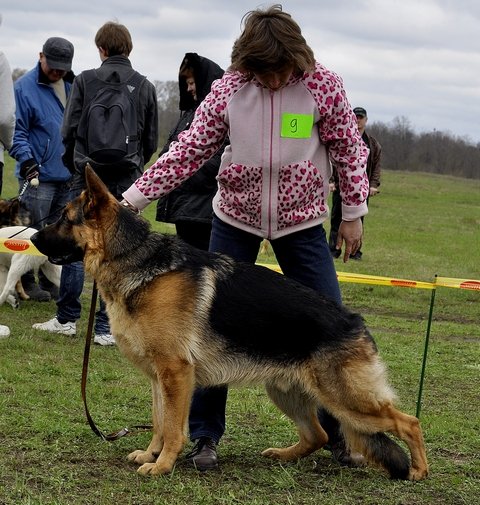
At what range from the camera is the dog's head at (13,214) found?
8.66m

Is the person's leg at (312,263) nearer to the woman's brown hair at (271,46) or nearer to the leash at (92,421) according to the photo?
the woman's brown hair at (271,46)

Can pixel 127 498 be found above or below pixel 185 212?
below

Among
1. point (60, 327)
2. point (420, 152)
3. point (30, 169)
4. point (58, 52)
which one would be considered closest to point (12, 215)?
point (30, 169)

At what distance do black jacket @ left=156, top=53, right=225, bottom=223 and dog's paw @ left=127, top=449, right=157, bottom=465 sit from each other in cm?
212

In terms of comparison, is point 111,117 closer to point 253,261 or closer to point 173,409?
point 253,261

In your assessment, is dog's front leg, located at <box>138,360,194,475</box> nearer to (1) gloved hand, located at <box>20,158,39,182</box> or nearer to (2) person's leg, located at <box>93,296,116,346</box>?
(2) person's leg, located at <box>93,296,116,346</box>

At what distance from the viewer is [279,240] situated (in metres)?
4.50

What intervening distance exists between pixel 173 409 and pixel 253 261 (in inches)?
38.0

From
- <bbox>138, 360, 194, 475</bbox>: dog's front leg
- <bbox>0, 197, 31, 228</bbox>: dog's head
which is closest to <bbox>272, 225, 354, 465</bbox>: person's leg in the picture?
<bbox>138, 360, 194, 475</bbox>: dog's front leg

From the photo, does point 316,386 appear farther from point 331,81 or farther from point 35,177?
point 35,177

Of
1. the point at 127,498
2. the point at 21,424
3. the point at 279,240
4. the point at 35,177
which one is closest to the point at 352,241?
the point at 279,240

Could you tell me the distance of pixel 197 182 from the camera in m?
6.04

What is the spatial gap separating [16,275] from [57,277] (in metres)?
0.55

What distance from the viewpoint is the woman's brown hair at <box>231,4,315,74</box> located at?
4.01 m
